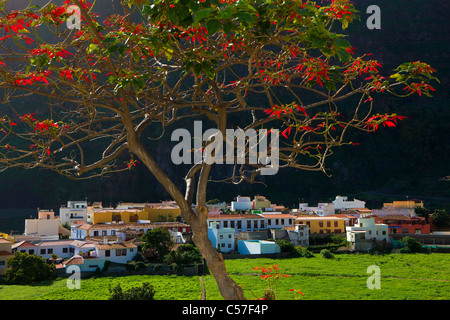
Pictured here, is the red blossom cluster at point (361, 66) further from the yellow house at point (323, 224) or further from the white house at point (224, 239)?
the yellow house at point (323, 224)

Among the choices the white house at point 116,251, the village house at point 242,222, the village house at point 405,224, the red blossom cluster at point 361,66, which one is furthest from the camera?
the village house at point 405,224

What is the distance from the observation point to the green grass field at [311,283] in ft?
53.8

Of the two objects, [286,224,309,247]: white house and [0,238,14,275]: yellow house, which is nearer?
[0,238,14,275]: yellow house

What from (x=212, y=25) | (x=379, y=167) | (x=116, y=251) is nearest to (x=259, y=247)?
(x=116, y=251)

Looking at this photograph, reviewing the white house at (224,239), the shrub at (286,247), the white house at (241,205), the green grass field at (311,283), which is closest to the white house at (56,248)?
the green grass field at (311,283)

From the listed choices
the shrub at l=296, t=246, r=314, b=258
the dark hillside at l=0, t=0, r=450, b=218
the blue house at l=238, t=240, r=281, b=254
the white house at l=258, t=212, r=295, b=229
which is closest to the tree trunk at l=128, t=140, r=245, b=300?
the blue house at l=238, t=240, r=281, b=254

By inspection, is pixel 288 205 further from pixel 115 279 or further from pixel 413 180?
pixel 115 279

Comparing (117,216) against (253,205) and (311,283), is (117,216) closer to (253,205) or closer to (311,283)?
(253,205)

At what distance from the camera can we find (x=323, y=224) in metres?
30.9

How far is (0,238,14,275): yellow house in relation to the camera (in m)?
21.0

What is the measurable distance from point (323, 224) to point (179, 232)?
9.84 metres

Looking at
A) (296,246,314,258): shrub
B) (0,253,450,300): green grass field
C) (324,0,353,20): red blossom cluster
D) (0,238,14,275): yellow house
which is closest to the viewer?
(324,0,353,20): red blossom cluster

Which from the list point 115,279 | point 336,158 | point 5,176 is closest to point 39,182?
point 5,176

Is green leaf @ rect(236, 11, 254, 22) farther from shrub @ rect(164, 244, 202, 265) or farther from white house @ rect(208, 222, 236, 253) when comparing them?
white house @ rect(208, 222, 236, 253)
